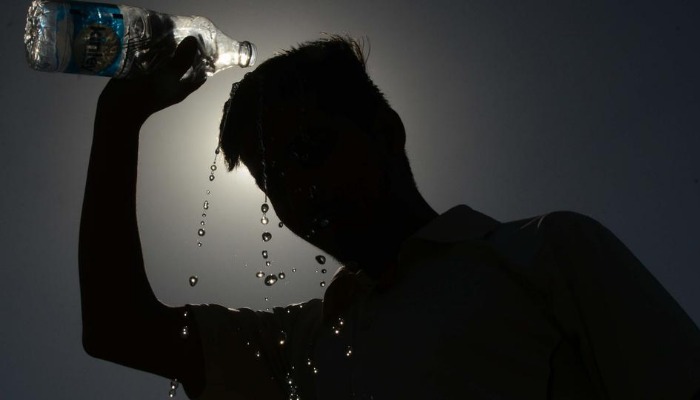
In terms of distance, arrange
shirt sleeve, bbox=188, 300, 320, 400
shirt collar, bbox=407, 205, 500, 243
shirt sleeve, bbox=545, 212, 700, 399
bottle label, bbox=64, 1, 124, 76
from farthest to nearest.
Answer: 1. bottle label, bbox=64, 1, 124, 76
2. shirt sleeve, bbox=188, 300, 320, 400
3. shirt collar, bbox=407, 205, 500, 243
4. shirt sleeve, bbox=545, 212, 700, 399

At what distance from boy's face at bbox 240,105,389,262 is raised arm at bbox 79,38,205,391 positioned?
0.26 m

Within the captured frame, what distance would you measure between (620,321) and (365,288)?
49cm

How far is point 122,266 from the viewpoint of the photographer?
135cm

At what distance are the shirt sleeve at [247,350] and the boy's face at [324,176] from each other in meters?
0.21

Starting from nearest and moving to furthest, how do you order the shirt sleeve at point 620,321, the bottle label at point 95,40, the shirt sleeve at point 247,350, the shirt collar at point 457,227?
1. the shirt sleeve at point 620,321
2. the shirt collar at point 457,227
3. the shirt sleeve at point 247,350
4. the bottle label at point 95,40

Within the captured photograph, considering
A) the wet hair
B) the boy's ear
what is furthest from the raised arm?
the boy's ear

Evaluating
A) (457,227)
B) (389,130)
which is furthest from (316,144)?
(457,227)

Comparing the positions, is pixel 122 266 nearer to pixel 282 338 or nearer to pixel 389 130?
pixel 282 338

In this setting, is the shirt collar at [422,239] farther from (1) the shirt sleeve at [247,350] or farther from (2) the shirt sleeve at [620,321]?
(2) the shirt sleeve at [620,321]

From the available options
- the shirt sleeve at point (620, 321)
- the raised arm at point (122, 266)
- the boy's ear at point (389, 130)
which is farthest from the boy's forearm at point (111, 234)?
the shirt sleeve at point (620, 321)

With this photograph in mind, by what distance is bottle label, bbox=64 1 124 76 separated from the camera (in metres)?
1.62

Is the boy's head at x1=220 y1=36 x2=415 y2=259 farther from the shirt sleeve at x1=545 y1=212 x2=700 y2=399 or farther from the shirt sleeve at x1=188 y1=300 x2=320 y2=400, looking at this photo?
the shirt sleeve at x1=545 y1=212 x2=700 y2=399

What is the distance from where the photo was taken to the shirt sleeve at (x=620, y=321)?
0.96m

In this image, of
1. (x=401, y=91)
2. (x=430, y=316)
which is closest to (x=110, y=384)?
(x=401, y=91)
